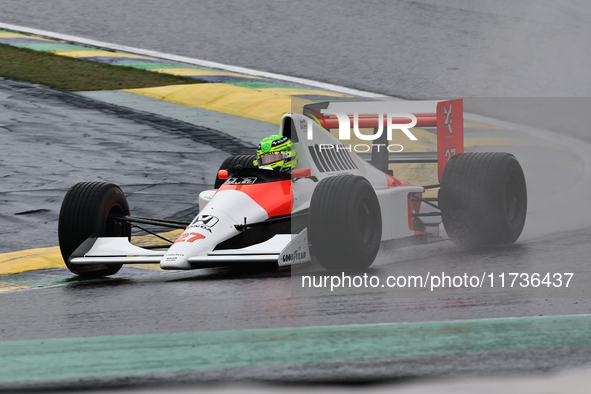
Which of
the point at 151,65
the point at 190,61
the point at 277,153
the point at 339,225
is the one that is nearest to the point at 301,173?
the point at 277,153

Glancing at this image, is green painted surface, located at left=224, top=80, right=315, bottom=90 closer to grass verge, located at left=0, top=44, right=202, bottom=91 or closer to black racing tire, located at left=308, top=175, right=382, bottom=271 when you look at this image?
grass verge, located at left=0, top=44, right=202, bottom=91

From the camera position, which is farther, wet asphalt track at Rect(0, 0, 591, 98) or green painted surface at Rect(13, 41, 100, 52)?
green painted surface at Rect(13, 41, 100, 52)

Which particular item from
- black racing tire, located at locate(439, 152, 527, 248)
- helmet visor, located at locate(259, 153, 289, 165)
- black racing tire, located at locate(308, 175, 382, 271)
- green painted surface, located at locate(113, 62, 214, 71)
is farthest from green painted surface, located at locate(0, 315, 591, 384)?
green painted surface, located at locate(113, 62, 214, 71)

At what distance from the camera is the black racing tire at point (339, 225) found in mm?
5977

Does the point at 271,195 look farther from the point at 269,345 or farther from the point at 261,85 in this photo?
the point at 261,85

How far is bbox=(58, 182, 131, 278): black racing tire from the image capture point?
676cm

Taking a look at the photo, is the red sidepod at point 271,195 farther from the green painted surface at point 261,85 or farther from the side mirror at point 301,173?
the green painted surface at point 261,85

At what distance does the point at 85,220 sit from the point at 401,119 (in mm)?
3277

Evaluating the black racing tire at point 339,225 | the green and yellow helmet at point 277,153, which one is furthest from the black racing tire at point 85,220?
the black racing tire at point 339,225

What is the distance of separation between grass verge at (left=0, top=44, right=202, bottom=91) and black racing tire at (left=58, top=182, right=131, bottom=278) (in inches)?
299

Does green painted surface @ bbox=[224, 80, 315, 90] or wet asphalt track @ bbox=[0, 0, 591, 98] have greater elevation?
wet asphalt track @ bbox=[0, 0, 591, 98]

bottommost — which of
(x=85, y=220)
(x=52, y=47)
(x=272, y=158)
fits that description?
(x=85, y=220)

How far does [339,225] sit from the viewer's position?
5957 millimetres

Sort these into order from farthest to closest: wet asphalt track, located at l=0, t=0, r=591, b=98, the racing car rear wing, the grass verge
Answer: wet asphalt track, located at l=0, t=0, r=591, b=98
the grass verge
the racing car rear wing
